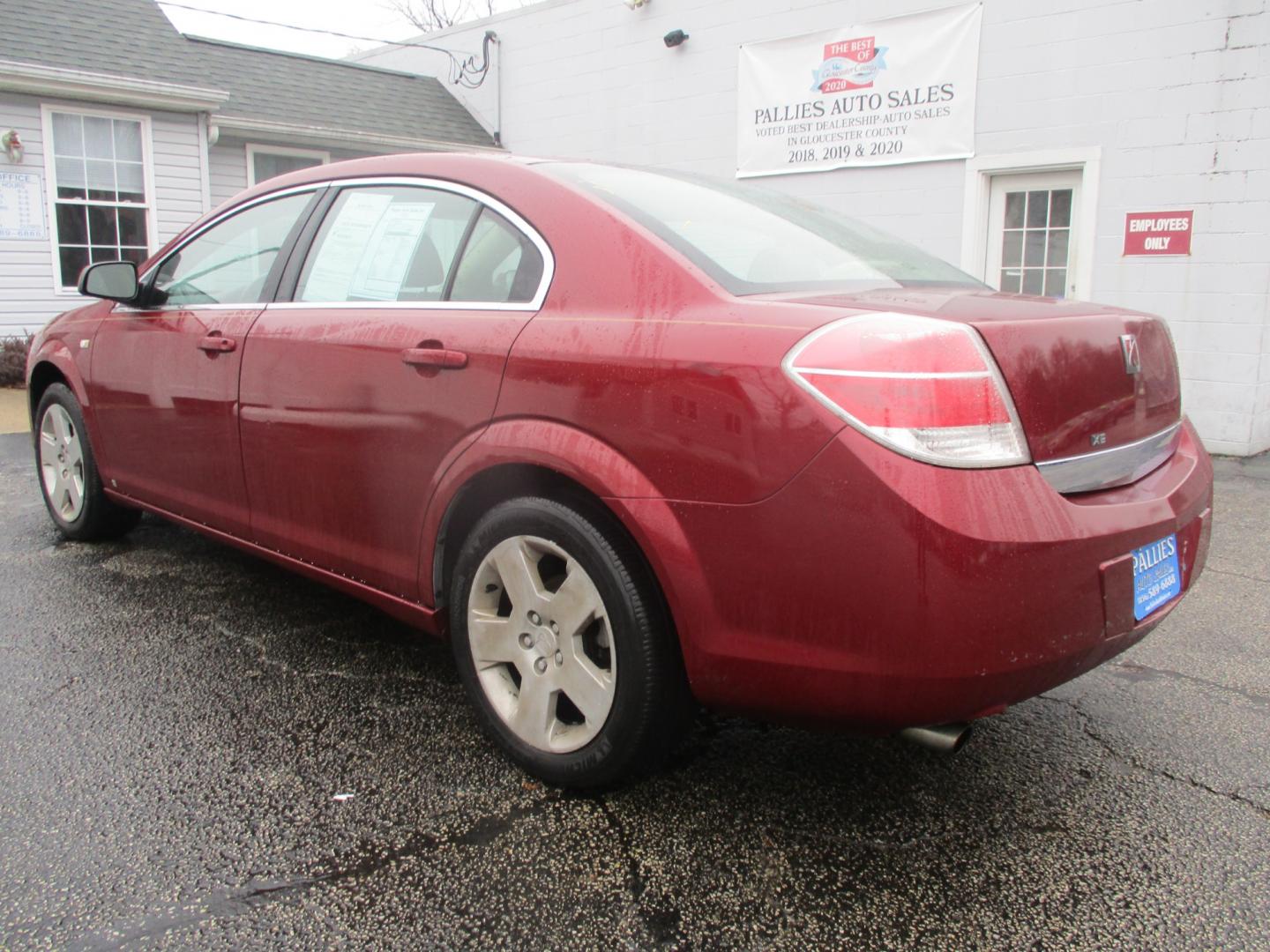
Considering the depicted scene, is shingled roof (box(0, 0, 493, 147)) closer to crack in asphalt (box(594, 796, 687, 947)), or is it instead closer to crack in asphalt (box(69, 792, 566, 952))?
crack in asphalt (box(69, 792, 566, 952))

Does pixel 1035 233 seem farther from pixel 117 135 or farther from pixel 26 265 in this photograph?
pixel 26 265

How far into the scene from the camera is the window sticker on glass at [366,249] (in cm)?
290

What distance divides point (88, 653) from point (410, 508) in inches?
56.7

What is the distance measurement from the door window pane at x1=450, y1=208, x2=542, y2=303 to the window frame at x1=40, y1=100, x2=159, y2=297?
9863mm

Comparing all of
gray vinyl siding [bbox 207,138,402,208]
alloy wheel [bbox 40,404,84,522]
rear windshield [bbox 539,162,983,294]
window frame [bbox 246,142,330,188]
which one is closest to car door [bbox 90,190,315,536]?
alloy wheel [bbox 40,404,84,522]

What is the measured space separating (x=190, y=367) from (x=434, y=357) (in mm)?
1359

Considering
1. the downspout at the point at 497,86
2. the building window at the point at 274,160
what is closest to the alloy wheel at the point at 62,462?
the building window at the point at 274,160

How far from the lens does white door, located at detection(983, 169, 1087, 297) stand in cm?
866

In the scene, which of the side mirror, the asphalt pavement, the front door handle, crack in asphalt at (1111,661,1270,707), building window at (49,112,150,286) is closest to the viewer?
the asphalt pavement

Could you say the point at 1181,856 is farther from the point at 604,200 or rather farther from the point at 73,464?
the point at 73,464

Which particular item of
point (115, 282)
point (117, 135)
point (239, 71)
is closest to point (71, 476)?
point (115, 282)

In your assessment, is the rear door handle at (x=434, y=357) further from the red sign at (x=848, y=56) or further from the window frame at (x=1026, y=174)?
the red sign at (x=848, y=56)

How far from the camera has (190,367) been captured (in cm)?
350

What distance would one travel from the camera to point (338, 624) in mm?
3664
